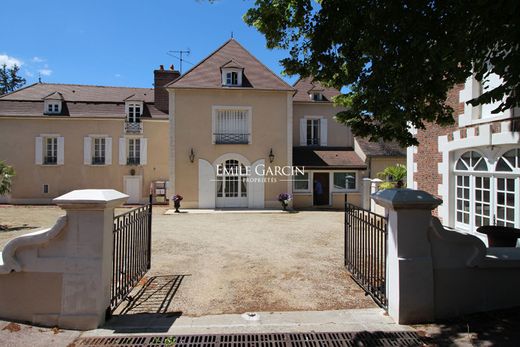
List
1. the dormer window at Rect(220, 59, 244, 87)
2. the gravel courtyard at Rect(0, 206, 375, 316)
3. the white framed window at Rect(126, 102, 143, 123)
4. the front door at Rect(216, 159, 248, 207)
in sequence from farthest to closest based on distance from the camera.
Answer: the white framed window at Rect(126, 102, 143, 123) → the front door at Rect(216, 159, 248, 207) → the dormer window at Rect(220, 59, 244, 87) → the gravel courtyard at Rect(0, 206, 375, 316)

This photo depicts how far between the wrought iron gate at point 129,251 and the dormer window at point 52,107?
1723 centimetres

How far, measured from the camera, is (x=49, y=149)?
18547mm

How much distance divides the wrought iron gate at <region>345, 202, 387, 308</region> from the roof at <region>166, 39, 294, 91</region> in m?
11.9

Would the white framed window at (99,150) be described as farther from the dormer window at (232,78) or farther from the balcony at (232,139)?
the dormer window at (232,78)

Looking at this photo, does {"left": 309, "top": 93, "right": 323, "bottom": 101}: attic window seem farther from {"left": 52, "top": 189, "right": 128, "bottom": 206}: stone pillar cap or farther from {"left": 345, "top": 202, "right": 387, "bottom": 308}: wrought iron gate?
{"left": 52, "top": 189, "right": 128, "bottom": 206}: stone pillar cap

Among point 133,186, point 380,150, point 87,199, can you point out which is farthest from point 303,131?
point 87,199

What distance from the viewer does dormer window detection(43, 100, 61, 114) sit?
18547 mm

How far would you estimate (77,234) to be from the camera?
3.39 metres

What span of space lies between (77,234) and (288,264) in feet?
12.4

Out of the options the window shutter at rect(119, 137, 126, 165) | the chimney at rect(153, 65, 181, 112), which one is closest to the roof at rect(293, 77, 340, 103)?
the chimney at rect(153, 65, 181, 112)

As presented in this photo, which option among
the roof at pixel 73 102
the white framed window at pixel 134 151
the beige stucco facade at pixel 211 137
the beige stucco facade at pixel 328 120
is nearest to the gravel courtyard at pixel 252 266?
the beige stucco facade at pixel 211 137

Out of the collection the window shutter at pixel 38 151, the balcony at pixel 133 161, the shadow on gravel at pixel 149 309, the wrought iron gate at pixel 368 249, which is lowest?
the shadow on gravel at pixel 149 309

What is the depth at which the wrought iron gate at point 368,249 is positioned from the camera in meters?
4.09

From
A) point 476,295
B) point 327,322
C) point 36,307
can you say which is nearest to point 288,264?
point 327,322
